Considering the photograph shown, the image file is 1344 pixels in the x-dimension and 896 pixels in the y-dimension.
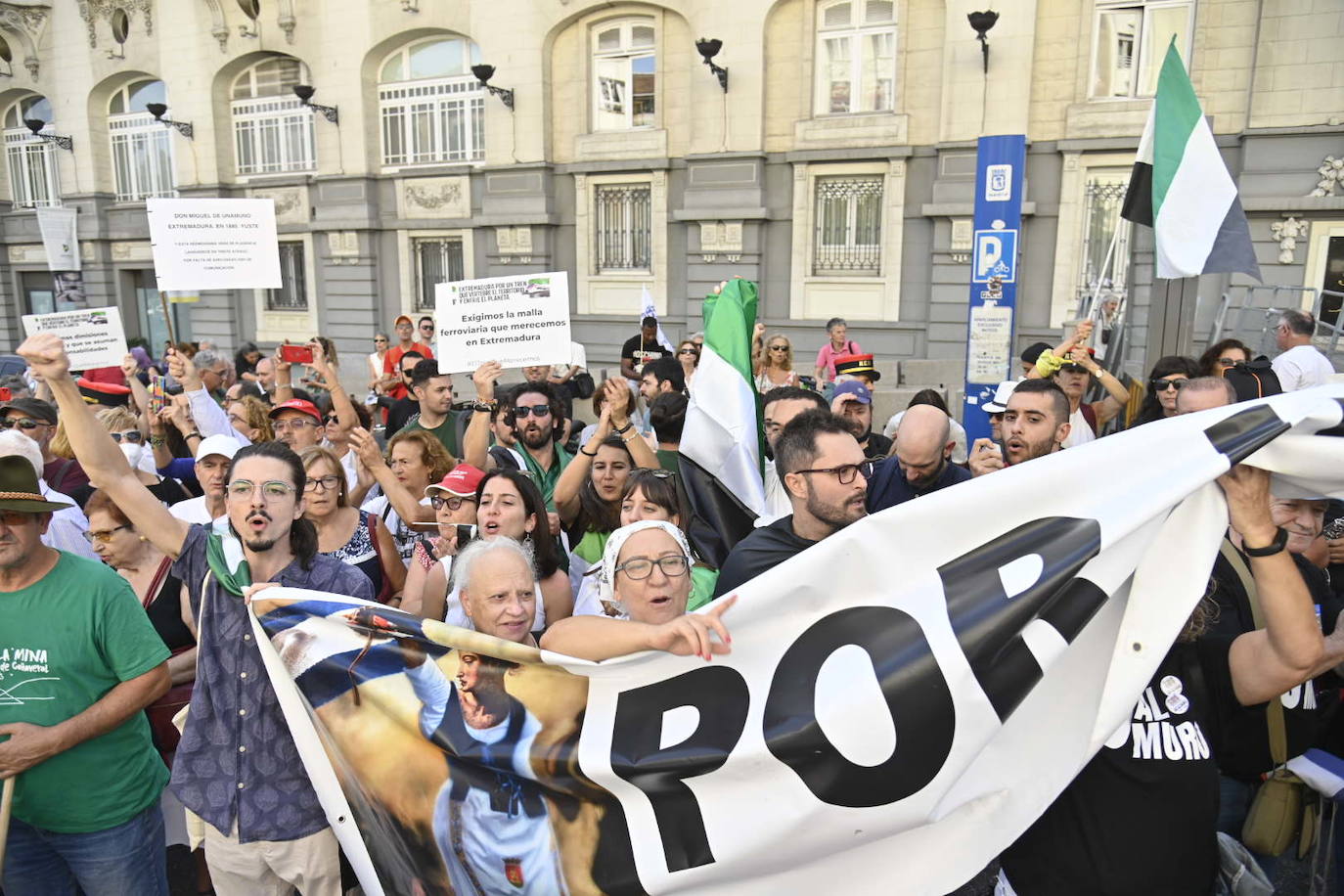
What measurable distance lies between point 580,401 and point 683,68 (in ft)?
23.7

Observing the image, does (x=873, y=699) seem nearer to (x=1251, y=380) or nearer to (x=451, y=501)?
(x=451, y=501)

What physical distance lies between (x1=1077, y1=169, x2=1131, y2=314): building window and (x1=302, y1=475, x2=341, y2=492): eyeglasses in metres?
12.1

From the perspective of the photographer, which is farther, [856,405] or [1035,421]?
[856,405]

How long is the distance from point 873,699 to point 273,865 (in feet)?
6.31

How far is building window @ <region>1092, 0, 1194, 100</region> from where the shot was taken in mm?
13094

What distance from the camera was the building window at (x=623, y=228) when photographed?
631 inches

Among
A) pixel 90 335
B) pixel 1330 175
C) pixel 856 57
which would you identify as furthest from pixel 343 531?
pixel 1330 175

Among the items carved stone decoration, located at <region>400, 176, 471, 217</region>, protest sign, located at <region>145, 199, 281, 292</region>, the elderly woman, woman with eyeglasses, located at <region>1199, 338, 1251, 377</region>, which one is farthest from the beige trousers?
carved stone decoration, located at <region>400, 176, 471, 217</region>

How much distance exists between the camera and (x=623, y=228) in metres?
16.2

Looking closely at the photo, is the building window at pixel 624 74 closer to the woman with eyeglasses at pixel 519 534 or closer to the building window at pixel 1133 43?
the building window at pixel 1133 43

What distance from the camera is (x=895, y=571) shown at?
215 cm

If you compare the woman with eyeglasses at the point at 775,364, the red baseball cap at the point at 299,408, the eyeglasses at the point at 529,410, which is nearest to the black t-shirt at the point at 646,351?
the woman with eyeglasses at the point at 775,364

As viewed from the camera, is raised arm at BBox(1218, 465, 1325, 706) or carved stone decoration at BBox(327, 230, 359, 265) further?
carved stone decoration at BBox(327, 230, 359, 265)

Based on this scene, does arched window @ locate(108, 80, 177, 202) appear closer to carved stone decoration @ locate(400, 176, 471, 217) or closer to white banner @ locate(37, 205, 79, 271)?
white banner @ locate(37, 205, 79, 271)
